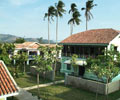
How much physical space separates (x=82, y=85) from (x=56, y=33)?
97.0ft

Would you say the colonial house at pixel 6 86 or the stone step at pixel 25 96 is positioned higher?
the colonial house at pixel 6 86

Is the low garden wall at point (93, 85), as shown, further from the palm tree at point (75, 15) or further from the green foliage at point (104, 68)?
the palm tree at point (75, 15)

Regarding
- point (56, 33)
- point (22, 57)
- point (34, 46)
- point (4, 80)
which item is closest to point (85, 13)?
→ point (56, 33)

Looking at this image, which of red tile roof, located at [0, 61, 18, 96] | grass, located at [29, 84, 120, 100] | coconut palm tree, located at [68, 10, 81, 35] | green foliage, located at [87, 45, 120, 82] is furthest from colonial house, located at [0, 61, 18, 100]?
coconut palm tree, located at [68, 10, 81, 35]

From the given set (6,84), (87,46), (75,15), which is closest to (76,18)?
(75,15)

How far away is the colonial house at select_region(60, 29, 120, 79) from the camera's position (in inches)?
950

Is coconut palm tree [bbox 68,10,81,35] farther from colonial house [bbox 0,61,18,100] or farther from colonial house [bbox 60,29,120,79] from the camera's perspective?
colonial house [bbox 0,61,18,100]

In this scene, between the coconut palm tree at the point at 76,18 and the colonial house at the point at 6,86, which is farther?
the coconut palm tree at the point at 76,18

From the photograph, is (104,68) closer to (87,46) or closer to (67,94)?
(67,94)

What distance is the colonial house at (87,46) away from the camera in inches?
950

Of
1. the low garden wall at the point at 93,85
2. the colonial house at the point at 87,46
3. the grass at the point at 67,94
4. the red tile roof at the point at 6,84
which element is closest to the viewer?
the red tile roof at the point at 6,84

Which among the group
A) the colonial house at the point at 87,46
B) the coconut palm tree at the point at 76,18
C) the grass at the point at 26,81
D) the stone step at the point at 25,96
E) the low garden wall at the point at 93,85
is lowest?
the stone step at the point at 25,96

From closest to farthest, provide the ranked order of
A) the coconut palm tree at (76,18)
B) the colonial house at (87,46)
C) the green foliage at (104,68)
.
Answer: the green foliage at (104,68)
the colonial house at (87,46)
the coconut palm tree at (76,18)

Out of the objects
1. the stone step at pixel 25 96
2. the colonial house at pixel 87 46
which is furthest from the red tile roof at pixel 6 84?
the colonial house at pixel 87 46
